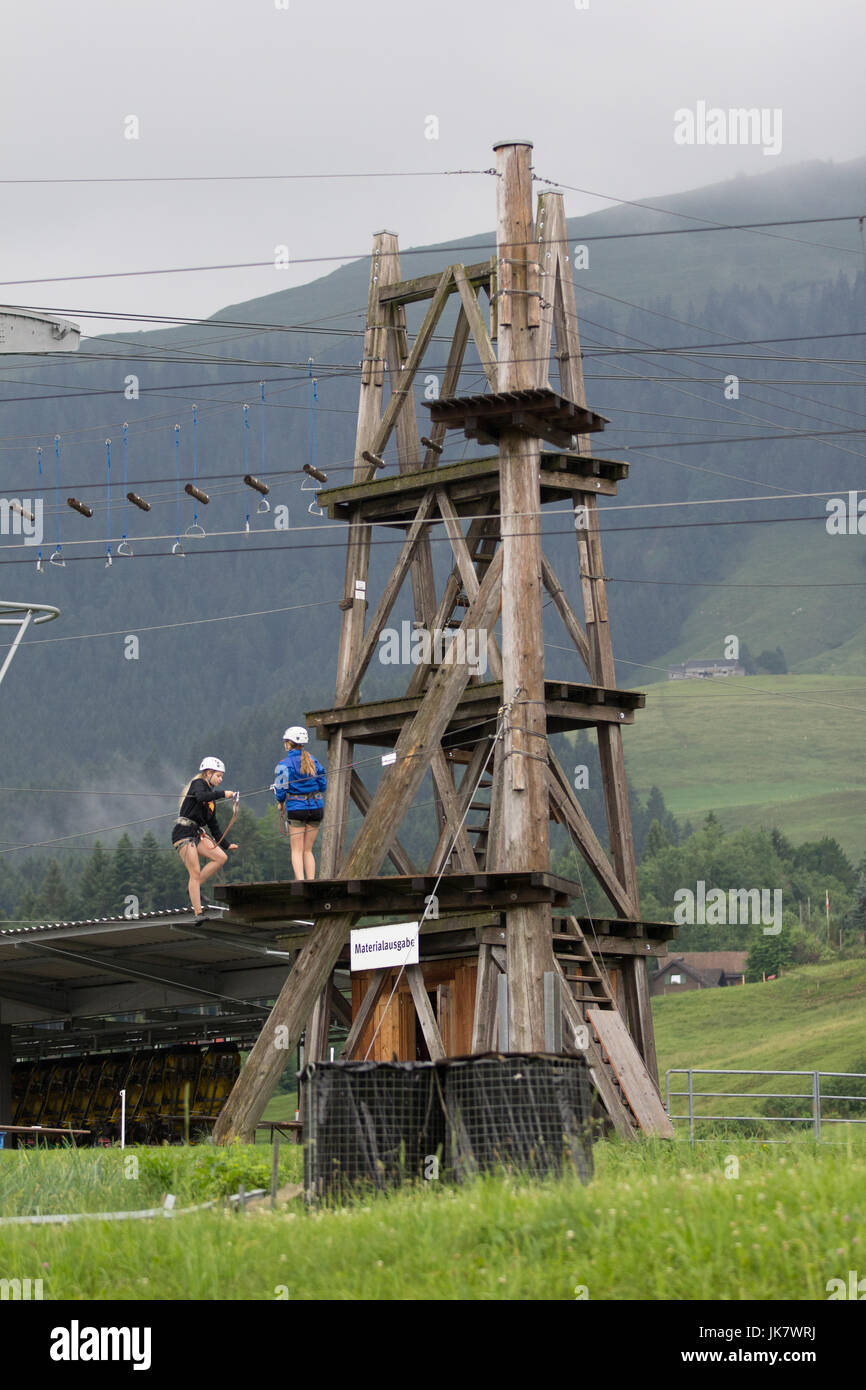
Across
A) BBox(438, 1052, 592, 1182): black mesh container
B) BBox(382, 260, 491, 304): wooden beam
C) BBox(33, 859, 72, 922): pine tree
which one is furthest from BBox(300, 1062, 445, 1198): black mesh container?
BBox(33, 859, 72, 922): pine tree

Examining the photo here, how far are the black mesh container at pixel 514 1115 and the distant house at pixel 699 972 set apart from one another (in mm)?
146978

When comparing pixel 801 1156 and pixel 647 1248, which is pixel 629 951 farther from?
pixel 647 1248

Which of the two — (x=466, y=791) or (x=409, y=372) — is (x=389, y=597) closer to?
(x=466, y=791)

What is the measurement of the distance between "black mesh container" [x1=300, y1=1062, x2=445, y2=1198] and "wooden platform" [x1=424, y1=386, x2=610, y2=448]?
38.7ft

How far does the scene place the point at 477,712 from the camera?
1046 inches

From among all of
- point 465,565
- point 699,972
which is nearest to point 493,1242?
point 465,565

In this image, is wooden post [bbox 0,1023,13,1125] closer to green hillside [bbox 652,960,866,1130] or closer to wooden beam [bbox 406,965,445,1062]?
wooden beam [bbox 406,965,445,1062]

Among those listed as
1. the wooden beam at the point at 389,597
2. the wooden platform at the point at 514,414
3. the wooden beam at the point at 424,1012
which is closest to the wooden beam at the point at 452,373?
the wooden beam at the point at 389,597

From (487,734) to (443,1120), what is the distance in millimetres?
14640

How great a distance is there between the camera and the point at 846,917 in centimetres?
17938

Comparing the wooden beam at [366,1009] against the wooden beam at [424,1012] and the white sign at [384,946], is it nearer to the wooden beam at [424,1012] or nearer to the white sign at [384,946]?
the white sign at [384,946]

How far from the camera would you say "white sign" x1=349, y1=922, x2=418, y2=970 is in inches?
967

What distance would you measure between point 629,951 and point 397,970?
383 centimetres
